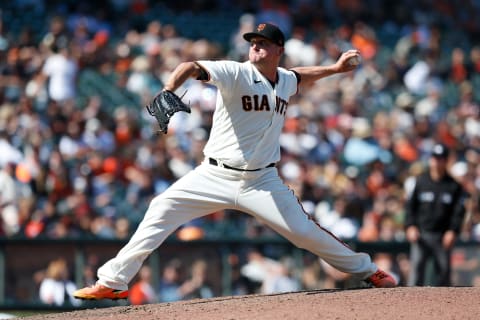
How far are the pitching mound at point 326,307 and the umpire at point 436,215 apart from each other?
275 cm

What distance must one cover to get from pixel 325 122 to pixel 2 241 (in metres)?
5.37

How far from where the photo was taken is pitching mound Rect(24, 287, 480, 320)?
240 inches

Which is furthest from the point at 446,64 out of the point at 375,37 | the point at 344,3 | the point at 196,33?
the point at 196,33

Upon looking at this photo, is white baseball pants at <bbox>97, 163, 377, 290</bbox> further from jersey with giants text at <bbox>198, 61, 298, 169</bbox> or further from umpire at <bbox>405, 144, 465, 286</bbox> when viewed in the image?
umpire at <bbox>405, 144, 465, 286</bbox>

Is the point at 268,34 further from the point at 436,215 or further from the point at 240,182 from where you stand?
the point at 436,215

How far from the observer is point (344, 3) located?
715 inches

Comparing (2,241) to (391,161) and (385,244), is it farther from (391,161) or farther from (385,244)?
(391,161)

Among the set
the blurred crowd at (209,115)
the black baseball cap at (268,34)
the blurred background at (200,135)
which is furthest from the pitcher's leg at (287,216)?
the blurred crowd at (209,115)

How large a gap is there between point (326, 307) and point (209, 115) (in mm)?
8188

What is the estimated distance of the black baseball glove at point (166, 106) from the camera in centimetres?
598

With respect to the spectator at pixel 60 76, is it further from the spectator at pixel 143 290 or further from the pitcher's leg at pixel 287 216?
the pitcher's leg at pixel 287 216

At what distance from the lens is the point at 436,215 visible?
9.77 meters

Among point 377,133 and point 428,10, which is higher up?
Answer: point 428,10

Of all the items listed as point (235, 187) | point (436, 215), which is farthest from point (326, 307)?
point (436, 215)
